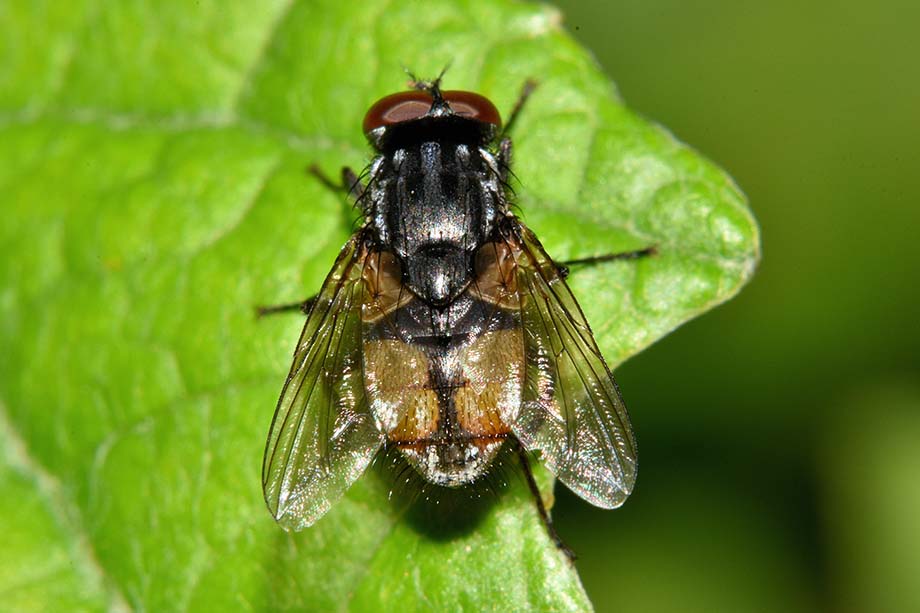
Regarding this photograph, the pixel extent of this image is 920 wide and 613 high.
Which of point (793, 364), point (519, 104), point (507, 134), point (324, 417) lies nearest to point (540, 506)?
point (324, 417)

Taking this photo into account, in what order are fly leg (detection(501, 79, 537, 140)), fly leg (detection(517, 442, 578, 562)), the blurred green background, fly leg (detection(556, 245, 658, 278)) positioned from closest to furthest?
fly leg (detection(517, 442, 578, 562)), fly leg (detection(556, 245, 658, 278)), fly leg (detection(501, 79, 537, 140)), the blurred green background

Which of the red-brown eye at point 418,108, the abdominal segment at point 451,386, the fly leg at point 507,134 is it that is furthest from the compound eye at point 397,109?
the abdominal segment at point 451,386

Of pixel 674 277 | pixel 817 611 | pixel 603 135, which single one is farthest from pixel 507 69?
pixel 817 611

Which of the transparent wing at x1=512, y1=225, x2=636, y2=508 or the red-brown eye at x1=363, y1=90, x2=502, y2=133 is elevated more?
the red-brown eye at x1=363, y1=90, x2=502, y2=133

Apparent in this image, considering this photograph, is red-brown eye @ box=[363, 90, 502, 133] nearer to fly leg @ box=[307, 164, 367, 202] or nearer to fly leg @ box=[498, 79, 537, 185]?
fly leg @ box=[498, 79, 537, 185]

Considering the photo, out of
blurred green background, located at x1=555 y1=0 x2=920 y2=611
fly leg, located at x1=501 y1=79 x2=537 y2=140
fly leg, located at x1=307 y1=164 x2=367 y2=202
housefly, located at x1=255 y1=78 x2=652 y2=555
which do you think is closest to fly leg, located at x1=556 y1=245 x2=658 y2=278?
housefly, located at x1=255 y1=78 x2=652 y2=555

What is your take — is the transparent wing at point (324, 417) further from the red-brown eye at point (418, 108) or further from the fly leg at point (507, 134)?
the fly leg at point (507, 134)

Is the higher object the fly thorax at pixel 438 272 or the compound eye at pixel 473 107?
the compound eye at pixel 473 107

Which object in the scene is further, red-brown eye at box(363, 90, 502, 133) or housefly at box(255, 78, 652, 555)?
red-brown eye at box(363, 90, 502, 133)
